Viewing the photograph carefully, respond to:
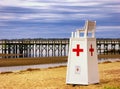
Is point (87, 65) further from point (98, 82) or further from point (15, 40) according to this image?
point (15, 40)

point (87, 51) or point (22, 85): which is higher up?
point (87, 51)

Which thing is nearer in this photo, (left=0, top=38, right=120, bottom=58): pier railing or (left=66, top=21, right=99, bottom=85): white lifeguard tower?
(left=66, top=21, right=99, bottom=85): white lifeguard tower

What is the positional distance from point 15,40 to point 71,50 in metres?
76.3

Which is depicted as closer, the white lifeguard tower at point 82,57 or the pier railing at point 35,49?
the white lifeguard tower at point 82,57

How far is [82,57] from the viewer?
15.3m

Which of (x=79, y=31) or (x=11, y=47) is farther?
(x=11, y=47)

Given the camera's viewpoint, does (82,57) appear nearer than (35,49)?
Yes

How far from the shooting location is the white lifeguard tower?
15.3 metres

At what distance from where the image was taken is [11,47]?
7012 centimetres

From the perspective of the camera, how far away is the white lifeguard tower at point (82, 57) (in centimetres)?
1527

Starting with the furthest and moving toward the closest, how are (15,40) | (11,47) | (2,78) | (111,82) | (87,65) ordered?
1. (15,40)
2. (11,47)
3. (2,78)
4. (111,82)
5. (87,65)

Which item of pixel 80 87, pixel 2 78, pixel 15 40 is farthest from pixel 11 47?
pixel 80 87

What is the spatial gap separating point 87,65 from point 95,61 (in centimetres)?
67

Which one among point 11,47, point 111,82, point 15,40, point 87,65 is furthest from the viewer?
point 15,40
